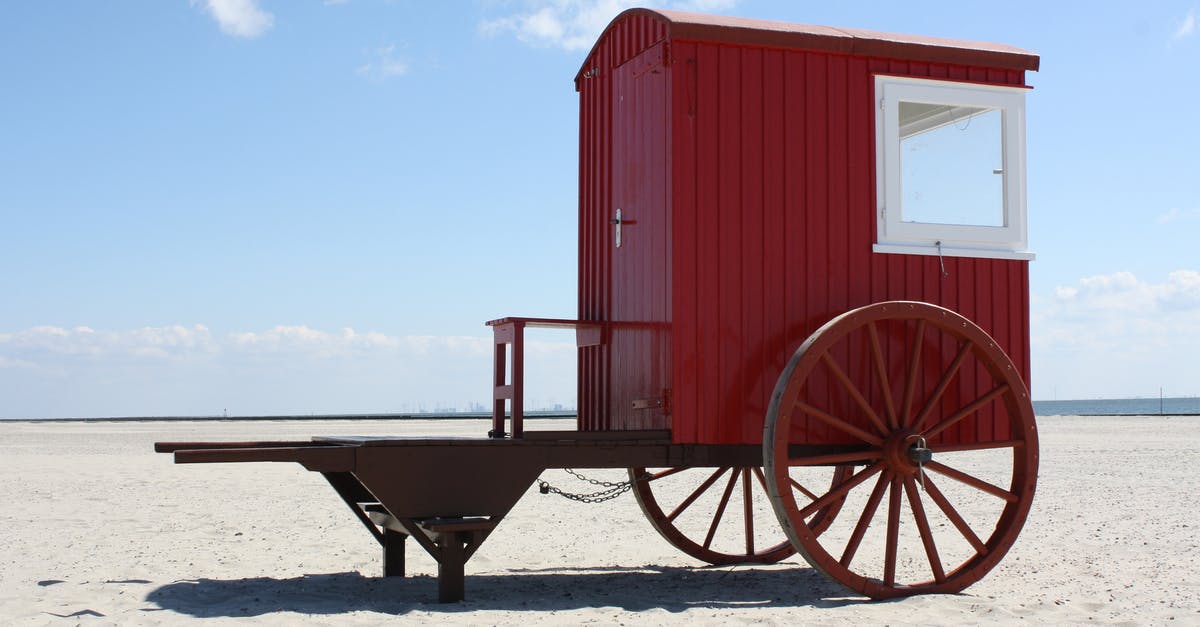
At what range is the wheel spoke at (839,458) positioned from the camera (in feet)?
24.1

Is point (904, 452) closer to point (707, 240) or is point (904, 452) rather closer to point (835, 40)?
point (707, 240)

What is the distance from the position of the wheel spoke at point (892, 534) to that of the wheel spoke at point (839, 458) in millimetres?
193

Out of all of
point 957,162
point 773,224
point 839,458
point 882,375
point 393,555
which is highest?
point 957,162

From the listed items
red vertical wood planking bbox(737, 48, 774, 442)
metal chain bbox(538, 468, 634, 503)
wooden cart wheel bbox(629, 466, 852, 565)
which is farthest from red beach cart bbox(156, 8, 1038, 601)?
wooden cart wheel bbox(629, 466, 852, 565)

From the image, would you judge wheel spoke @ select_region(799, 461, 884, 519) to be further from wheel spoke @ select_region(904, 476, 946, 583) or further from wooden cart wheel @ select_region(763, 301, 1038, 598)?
wheel spoke @ select_region(904, 476, 946, 583)

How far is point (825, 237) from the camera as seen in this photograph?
25.8 ft

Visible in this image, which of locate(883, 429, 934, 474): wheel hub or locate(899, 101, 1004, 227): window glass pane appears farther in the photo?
locate(899, 101, 1004, 227): window glass pane

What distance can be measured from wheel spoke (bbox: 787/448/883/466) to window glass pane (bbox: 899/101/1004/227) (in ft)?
5.57

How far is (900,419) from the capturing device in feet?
25.5

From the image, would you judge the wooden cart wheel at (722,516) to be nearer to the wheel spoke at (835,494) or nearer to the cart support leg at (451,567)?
the wheel spoke at (835,494)

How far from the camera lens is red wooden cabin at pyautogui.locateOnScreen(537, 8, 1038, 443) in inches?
297

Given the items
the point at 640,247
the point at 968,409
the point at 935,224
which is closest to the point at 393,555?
the point at 640,247

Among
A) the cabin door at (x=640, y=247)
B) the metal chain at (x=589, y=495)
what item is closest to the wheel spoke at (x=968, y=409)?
the cabin door at (x=640, y=247)

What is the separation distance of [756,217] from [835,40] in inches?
50.4
